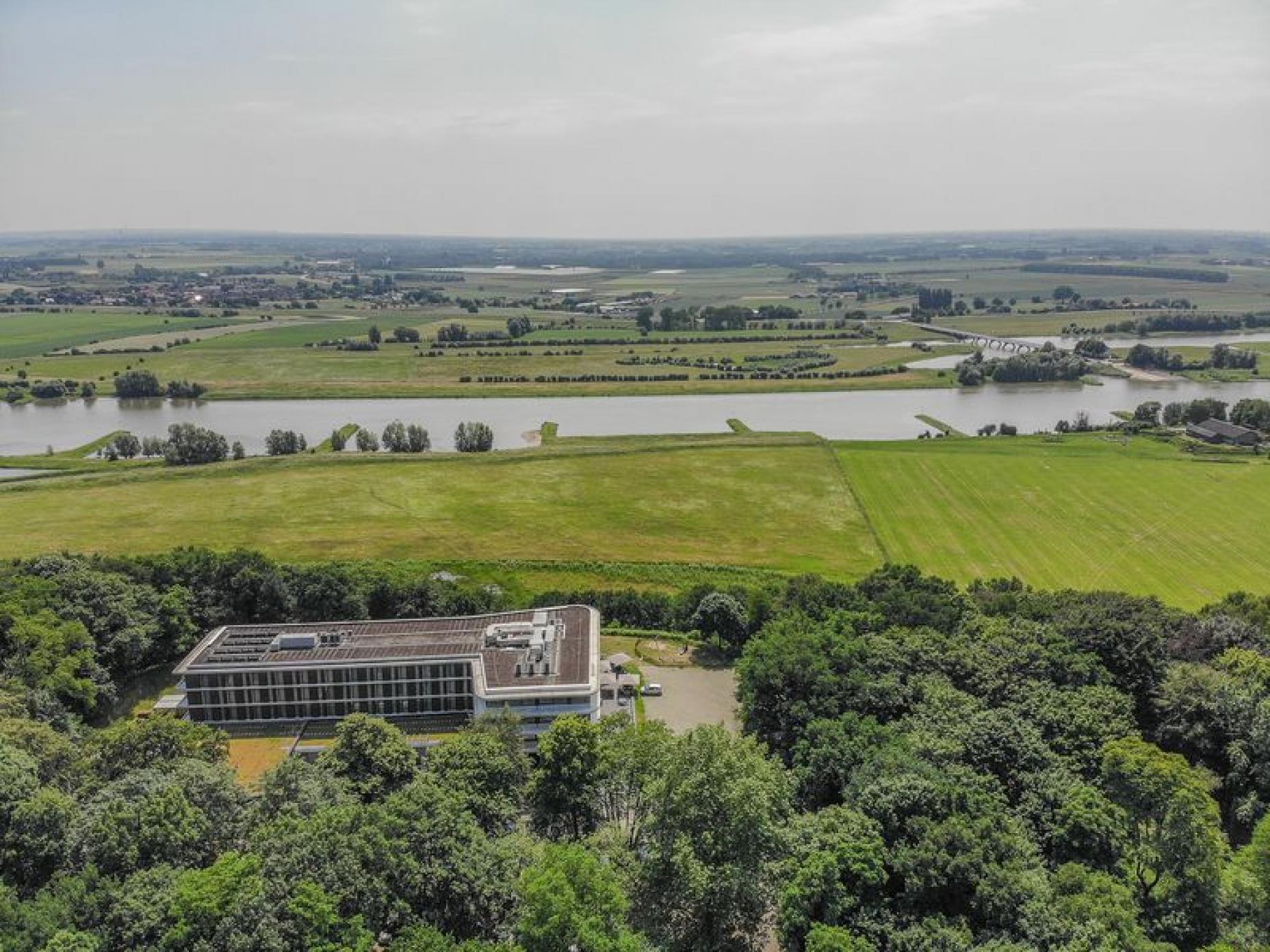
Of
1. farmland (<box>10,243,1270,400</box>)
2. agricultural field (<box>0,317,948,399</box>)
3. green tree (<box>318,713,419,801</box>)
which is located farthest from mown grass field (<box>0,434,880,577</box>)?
farmland (<box>10,243,1270,400</box>)

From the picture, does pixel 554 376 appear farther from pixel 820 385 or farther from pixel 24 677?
pixel 24 677

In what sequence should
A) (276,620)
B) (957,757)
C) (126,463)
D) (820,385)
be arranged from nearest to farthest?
(957,757), (276,620), (126,463), (820,385)

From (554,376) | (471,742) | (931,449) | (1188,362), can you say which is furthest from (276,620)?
(1188,362)

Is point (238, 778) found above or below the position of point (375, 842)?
below

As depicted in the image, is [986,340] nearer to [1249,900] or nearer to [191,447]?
[191,447]

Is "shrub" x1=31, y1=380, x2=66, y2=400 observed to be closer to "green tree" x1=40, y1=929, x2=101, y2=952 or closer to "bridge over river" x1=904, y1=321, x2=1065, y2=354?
"green tree" x1=40, y1=929, x2=101, y2=952

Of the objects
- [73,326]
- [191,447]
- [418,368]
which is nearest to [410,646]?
[191,447]

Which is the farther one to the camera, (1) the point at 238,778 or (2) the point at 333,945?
(1) the point at 238,778
